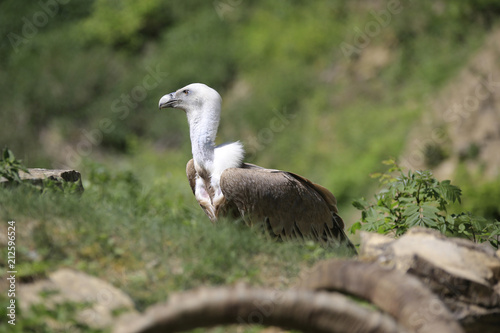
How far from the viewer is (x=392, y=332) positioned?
3.24 metres

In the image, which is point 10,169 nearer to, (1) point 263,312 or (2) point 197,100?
(2) point 197,100

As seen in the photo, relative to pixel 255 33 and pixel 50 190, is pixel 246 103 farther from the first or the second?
pixel 50 190

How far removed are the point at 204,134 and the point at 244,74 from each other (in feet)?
47.8

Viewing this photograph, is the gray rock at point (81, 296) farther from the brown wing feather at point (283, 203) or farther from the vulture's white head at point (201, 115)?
the vulture's white head at point (201, 115)

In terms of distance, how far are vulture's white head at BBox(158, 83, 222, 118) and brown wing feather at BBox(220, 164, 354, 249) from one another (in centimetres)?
79

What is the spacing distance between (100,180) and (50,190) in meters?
3.58

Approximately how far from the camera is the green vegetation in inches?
194

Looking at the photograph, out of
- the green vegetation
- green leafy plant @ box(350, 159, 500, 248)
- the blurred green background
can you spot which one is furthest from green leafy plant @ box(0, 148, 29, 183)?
the blurred green background

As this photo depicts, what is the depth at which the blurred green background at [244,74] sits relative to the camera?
55.2 ft

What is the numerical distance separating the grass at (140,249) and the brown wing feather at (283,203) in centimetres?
83

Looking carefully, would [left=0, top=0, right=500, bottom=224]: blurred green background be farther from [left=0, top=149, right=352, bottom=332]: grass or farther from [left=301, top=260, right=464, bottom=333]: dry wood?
[left=301, top=260, right=464, bottom=333]: dry wood

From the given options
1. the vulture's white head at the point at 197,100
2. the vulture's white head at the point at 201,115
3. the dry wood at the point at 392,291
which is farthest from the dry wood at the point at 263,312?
the vulture's white head at the point at 197,100

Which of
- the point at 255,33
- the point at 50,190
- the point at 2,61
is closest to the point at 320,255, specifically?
the point at 50,190

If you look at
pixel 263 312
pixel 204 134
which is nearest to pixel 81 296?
pixel 263 312
